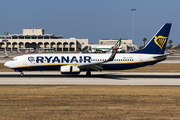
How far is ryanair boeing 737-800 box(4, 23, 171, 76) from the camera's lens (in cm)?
3709

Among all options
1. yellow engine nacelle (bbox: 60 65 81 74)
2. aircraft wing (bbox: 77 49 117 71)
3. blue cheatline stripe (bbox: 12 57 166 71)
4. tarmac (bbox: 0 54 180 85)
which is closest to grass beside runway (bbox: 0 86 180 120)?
tarmac (bbox: 0 54 180 85)

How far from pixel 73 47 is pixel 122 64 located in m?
150

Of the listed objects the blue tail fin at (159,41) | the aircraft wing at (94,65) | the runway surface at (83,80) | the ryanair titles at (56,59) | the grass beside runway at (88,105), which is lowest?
the grass beside runway at (88,105)

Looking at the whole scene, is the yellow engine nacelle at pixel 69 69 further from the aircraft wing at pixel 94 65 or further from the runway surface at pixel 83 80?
the runway surface at pixel 83 80

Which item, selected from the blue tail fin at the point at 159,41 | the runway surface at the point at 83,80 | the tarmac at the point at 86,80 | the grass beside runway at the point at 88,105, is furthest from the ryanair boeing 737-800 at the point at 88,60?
the grass beside runway at the point at 88,105

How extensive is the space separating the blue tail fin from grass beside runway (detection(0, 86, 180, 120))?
17.6 metres

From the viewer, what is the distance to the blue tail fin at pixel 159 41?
39156 millimetres

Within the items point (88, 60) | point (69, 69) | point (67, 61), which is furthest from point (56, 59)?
point (88, 60)

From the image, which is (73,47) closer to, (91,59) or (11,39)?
(11,39)

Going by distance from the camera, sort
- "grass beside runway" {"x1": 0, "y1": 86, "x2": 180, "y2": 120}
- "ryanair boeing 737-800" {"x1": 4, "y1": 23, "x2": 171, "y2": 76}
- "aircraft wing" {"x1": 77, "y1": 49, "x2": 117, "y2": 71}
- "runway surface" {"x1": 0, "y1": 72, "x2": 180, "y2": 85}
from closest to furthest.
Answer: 1. "grass beside runway" {"x1": 0, "y1": 86, "x2": 180, "y2": 120}
2. "runway surface" {"x1": 0, "y1": 72, "x2": 180, "y2": 85}
3. "aircraft wing" {"x1": 77, "y1": 49, "x2": 117, "y2": 71}
4. "ryanair boeing 737-800" {"x1": 4, "y1": 23, "x2": 171, "y2": 76}

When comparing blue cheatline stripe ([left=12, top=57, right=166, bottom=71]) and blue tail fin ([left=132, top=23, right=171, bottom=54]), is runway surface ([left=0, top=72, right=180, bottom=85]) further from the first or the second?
blue tail fin ([left=132, top=23, right=171, bottom=54])

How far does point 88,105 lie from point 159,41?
25581 millimetres

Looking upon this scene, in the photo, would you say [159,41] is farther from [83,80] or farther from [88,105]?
[88,105]

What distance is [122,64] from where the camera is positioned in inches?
1508
